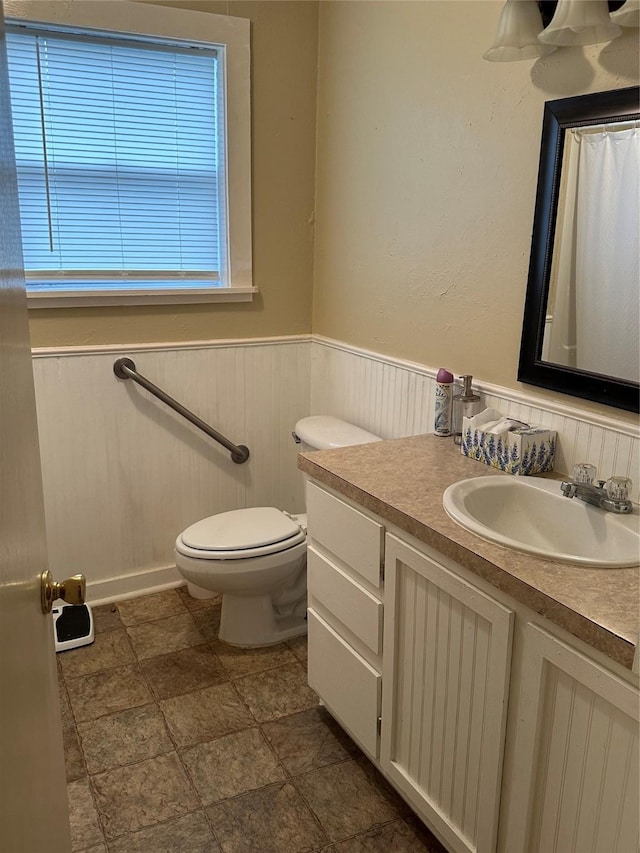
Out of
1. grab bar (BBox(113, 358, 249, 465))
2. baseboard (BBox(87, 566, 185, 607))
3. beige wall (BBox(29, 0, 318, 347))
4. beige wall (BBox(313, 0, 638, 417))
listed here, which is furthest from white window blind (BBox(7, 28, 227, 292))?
baseboard (BBox(87, 566, 185, 607))

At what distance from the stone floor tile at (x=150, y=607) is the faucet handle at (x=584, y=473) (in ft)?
5.64

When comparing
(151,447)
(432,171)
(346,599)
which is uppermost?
(432,171)

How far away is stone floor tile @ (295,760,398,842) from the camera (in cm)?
180

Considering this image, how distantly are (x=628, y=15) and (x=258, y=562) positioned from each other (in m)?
1.78

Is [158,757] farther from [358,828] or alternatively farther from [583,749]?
[583,749]

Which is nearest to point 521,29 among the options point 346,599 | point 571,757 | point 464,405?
point 464,405

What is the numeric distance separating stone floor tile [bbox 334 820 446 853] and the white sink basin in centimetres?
78

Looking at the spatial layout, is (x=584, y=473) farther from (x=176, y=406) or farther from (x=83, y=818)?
(x=176, y=406)

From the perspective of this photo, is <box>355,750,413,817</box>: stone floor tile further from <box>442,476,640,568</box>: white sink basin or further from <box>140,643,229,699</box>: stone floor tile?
<box>442,476,640,568</box>: white sink basin

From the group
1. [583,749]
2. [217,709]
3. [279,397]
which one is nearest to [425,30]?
[279,397]

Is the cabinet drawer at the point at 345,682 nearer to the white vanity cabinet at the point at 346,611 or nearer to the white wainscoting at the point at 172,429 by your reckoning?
the white vanity cabinet at the point at 346,611

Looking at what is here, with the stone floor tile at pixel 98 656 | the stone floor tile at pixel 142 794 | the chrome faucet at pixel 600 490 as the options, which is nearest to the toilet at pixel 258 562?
the stone floor tile at pixel 98 656

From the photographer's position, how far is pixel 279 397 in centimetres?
303

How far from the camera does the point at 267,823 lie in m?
1.80
